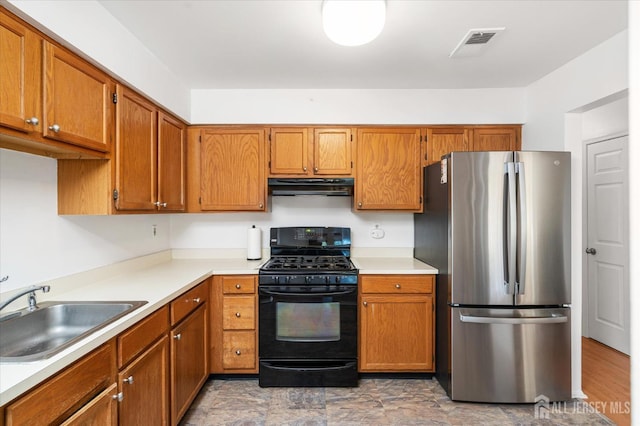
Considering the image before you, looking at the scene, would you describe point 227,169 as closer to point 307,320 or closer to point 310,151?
point 310,151

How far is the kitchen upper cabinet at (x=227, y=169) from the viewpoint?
2828 mm

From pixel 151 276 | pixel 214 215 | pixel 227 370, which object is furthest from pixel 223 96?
pixel 227 370

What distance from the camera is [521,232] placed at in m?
2.16

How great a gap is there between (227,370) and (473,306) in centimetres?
193

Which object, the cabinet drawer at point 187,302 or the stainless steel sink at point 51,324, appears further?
the cabinet drawer at point 187,302

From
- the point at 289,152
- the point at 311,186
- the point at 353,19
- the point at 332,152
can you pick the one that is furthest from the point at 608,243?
the point at 353,19

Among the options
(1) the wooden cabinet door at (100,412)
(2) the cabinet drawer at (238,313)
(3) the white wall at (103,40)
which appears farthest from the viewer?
(2) the cabinet drawer at (238,313)

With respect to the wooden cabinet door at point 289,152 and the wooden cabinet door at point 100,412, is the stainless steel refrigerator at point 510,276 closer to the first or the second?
the wooden cabinet door at point 289,152

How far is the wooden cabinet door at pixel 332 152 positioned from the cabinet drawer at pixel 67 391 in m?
2.00

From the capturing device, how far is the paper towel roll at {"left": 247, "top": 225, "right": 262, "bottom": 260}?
2969 mm

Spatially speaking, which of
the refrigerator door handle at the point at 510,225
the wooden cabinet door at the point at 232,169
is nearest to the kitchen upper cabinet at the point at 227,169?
the wooden cabinet door at the point at 232,169

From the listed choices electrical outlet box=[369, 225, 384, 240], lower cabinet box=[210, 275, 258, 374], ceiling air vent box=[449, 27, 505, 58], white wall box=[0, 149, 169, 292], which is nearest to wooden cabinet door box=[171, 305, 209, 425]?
lower cabinet box=[210, 275, 258, 374]

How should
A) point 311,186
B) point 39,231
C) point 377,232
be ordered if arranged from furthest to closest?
1. point 377,232
2. point 311,186
3. point 39,231

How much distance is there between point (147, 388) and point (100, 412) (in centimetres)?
35
